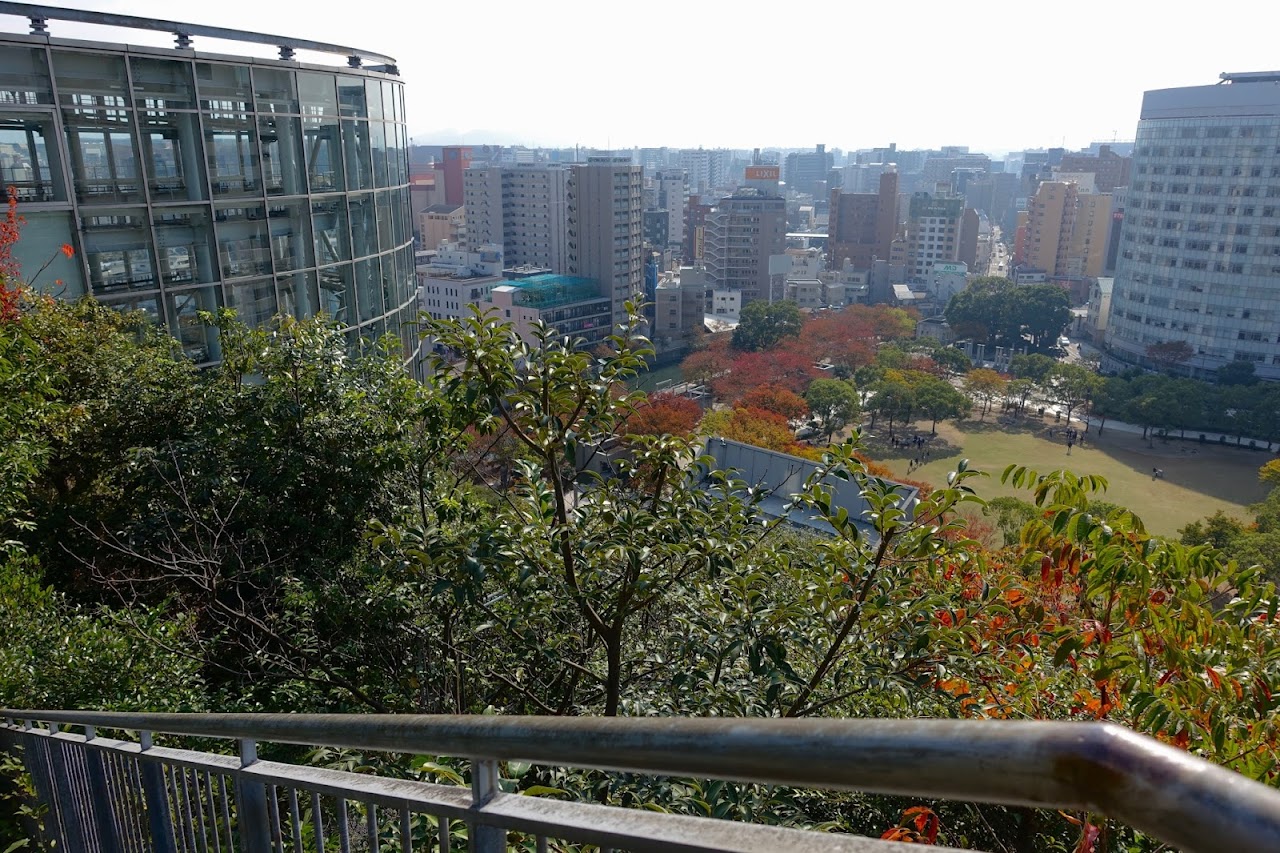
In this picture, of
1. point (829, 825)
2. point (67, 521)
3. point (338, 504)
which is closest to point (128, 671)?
point (338, 504)

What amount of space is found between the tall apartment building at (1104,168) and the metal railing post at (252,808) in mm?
113278

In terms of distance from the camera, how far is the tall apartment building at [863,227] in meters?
81.9

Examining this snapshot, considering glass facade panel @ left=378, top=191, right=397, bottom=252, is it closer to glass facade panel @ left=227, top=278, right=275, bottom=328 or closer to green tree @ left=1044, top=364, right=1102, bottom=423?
glass facade panel @ left=227, top=278, right=275, bottom=328

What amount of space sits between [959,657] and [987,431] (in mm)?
36862

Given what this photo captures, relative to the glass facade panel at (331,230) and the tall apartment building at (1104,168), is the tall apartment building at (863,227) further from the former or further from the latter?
the glass facade panel at (331,230)

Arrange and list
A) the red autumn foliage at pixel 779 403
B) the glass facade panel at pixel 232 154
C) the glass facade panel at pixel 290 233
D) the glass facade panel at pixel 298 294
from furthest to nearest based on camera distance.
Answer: the red autumn foliage at pixel 779 403 → the glass facade panel at pixel 298 294 → the glass facade panel at pixel 290 233 → the glass facade panel at pixel 232 154

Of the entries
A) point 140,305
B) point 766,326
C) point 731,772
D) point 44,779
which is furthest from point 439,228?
point 731,772

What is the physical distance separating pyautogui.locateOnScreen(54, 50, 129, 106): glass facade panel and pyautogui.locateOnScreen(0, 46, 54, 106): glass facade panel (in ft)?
0.44

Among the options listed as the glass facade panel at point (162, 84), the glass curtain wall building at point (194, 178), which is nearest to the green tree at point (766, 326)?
the glass curtain wall building at point (194, 178)

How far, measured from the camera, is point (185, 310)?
10938 millimetres

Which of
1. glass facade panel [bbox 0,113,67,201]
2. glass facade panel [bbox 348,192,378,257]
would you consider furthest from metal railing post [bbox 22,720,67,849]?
glass facade panel [bbox 348,192,378,257]

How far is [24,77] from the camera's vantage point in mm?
9211

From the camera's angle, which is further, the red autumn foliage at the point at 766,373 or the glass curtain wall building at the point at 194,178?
the red autumn foliage at the point at 766,373

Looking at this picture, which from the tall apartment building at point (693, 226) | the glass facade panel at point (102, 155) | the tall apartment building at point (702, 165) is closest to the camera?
the glass facade panel at point (102, 155)
